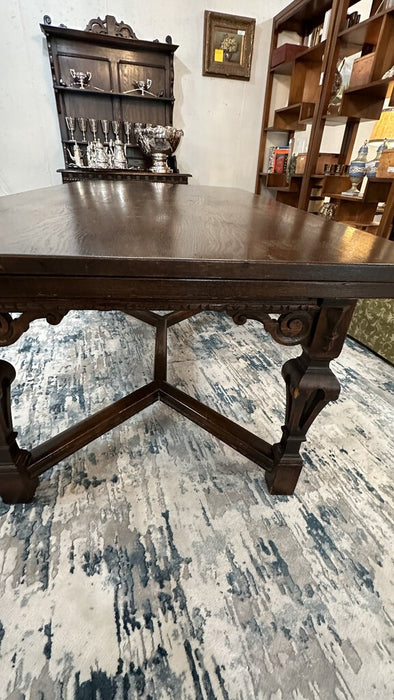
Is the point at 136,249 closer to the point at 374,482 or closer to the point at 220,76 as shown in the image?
the point at 374,482

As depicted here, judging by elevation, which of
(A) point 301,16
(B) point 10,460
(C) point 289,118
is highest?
(A) point 301,16

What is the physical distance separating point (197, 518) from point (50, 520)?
1.43ft

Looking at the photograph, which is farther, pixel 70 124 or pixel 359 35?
pixel 70 124

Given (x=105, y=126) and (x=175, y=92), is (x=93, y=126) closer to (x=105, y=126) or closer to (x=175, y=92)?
(x=105, y=126)

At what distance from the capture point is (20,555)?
2.91 ft

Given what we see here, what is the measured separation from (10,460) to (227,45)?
12.4 ft

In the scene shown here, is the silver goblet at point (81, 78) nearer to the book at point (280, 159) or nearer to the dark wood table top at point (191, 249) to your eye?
the book at point (280, 159)

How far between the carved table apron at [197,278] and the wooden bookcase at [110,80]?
219cm

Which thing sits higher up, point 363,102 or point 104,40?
point 104,40

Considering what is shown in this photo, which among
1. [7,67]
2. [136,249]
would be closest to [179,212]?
[136,249]

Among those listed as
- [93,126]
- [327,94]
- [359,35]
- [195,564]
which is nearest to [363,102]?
[327,94]

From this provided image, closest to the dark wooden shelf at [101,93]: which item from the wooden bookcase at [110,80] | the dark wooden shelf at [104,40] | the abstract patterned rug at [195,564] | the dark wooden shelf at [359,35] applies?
the wooden bookcase at [110,80]

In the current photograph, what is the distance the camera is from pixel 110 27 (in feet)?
8.71

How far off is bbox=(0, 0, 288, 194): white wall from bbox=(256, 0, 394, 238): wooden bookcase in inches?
7.3
